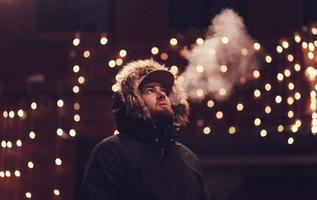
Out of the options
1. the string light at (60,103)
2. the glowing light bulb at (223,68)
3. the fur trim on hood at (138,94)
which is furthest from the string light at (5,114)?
the fur trim on hood at (138,94)

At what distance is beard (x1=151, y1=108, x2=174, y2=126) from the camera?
471 cm

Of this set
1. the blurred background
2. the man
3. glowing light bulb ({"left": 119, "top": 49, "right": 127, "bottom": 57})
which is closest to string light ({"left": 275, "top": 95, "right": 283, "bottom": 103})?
the blurred background

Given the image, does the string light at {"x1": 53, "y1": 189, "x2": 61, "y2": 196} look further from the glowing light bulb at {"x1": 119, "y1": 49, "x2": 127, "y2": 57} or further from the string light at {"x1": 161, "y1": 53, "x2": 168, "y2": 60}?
the string light at {"x1": 161, "y1": 53, "x2": 168, "y2": 60}

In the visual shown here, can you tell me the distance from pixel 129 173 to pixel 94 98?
5.82 metres

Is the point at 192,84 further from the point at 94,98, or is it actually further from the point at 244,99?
the point at 94,98

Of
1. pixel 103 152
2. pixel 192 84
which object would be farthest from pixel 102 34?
pixel 103 152

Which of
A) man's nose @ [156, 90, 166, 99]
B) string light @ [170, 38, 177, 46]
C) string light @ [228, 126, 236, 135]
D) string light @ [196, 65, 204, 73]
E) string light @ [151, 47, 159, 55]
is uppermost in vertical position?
string light @ [170, 38, 177, 46]

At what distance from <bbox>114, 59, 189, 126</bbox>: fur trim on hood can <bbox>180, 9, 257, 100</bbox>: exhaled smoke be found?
416 centimetres

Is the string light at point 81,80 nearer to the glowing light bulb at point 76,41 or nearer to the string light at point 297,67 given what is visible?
the glowing light bulb at point 76,41

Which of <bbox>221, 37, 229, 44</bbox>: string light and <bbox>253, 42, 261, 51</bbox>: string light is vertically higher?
<bbox>221, 37, 229, 44</bbox>: string light

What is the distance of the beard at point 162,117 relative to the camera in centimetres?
471

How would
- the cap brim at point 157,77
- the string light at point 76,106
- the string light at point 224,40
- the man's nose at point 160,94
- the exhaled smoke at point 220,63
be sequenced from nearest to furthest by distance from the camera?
the man's nose at point 160,94, the cap brim at point 157,77, the string light at point 224,40, the exhaled smoke at point 220,63, the string light at point 76,106

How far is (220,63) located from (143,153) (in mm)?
5288

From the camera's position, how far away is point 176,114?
5266 millimetres
